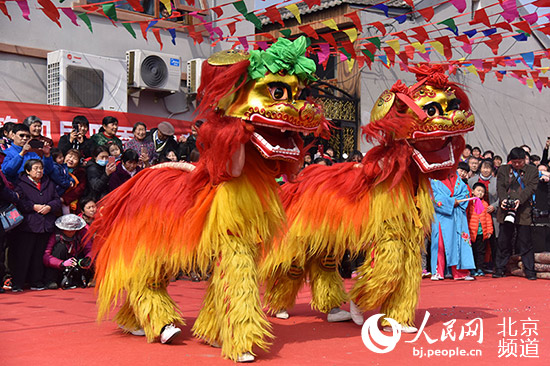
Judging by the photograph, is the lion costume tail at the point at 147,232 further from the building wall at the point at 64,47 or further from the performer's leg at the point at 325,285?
the building wall at the point at 64,47

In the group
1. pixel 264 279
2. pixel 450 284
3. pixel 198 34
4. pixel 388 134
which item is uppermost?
pixel 198 34

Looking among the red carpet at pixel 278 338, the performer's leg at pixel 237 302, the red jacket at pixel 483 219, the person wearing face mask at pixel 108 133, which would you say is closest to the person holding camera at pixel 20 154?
the person wearing face mask at pixel 108 133

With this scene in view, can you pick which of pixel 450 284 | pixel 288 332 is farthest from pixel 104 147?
pixel 450 284

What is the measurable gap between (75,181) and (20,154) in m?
0.67

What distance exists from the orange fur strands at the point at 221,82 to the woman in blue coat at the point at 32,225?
335 centimetres

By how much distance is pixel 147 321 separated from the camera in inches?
166

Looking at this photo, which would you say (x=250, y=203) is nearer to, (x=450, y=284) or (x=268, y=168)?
(x=268, y=168)

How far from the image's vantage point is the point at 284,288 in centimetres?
544

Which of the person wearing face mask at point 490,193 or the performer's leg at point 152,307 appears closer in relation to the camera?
the performer's leg at point 152,307

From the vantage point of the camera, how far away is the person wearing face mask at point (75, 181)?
730 centimetres

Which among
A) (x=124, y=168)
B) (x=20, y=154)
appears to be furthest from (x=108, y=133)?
(x=20, y=154)

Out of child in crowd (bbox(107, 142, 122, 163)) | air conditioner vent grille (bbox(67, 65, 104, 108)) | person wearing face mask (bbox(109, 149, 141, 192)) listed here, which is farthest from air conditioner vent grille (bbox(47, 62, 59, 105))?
person wearing face mask (bbox(109, 149, 141, 192))

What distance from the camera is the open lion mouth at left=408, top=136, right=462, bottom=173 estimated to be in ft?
15.9

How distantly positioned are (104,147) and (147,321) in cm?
363
